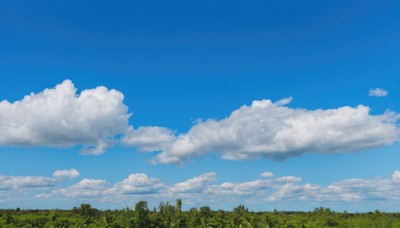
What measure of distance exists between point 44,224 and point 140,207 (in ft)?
57.2

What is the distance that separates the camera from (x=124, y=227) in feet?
181

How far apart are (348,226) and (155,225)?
81.4 feet

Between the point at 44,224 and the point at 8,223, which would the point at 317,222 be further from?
the point at 8,223

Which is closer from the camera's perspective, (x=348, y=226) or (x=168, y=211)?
(x=348, y=226)

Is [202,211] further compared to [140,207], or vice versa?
[202,211]

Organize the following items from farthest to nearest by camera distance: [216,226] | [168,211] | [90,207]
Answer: [90,207] → [168,211] → [216,226]

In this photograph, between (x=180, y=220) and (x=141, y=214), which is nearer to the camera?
(x=141, y=214)

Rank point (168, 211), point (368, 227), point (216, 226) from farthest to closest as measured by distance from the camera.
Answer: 1. point (168, 211)
2. point (216, 226)
3. point (368, 227)

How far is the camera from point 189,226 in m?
57.4

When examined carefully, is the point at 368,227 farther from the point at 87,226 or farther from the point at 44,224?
the point at 44,224

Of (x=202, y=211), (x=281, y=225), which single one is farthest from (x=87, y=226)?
(x=281, y=225)

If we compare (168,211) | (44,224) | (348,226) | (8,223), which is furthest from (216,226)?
(8,223)

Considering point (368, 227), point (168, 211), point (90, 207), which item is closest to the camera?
point (368, 227)

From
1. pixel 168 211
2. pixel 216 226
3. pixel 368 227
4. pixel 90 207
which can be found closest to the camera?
pixel 368 227
